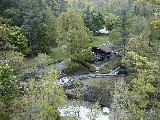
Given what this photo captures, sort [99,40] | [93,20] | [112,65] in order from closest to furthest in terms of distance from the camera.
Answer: [112,65] < [99,40] < [93,20]

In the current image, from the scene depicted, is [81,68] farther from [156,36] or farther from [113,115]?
[113,115]

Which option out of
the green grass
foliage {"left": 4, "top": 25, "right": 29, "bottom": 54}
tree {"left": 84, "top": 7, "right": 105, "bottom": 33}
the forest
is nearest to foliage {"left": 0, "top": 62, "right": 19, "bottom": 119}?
the forest

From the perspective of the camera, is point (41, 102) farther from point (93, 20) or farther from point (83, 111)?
point (93, 20)

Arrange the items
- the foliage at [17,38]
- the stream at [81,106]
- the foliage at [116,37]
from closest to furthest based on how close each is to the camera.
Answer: the stream at [81,106], the foliage at [17,38], the foliage at [116,37]

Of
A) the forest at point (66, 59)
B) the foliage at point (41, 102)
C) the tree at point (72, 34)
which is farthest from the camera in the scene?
the tree at point (72, 34)

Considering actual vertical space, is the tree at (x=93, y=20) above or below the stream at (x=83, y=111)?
above

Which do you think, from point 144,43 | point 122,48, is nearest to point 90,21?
point 122,48

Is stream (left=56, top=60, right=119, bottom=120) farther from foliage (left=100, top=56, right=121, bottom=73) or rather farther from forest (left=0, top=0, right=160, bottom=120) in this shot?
foliage (left=100, top=56, right=121, bottom=73)

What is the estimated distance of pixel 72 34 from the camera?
4834 centimetres

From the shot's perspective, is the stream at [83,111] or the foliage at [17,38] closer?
the stream at [83,111]

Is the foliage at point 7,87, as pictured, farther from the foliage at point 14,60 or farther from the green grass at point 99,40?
the green grass at point 99,40

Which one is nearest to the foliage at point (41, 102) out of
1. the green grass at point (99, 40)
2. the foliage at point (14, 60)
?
the foliage at point (14, 60)

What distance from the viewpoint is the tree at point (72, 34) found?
4844 cm

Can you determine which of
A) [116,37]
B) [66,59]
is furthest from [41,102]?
[116,37]
